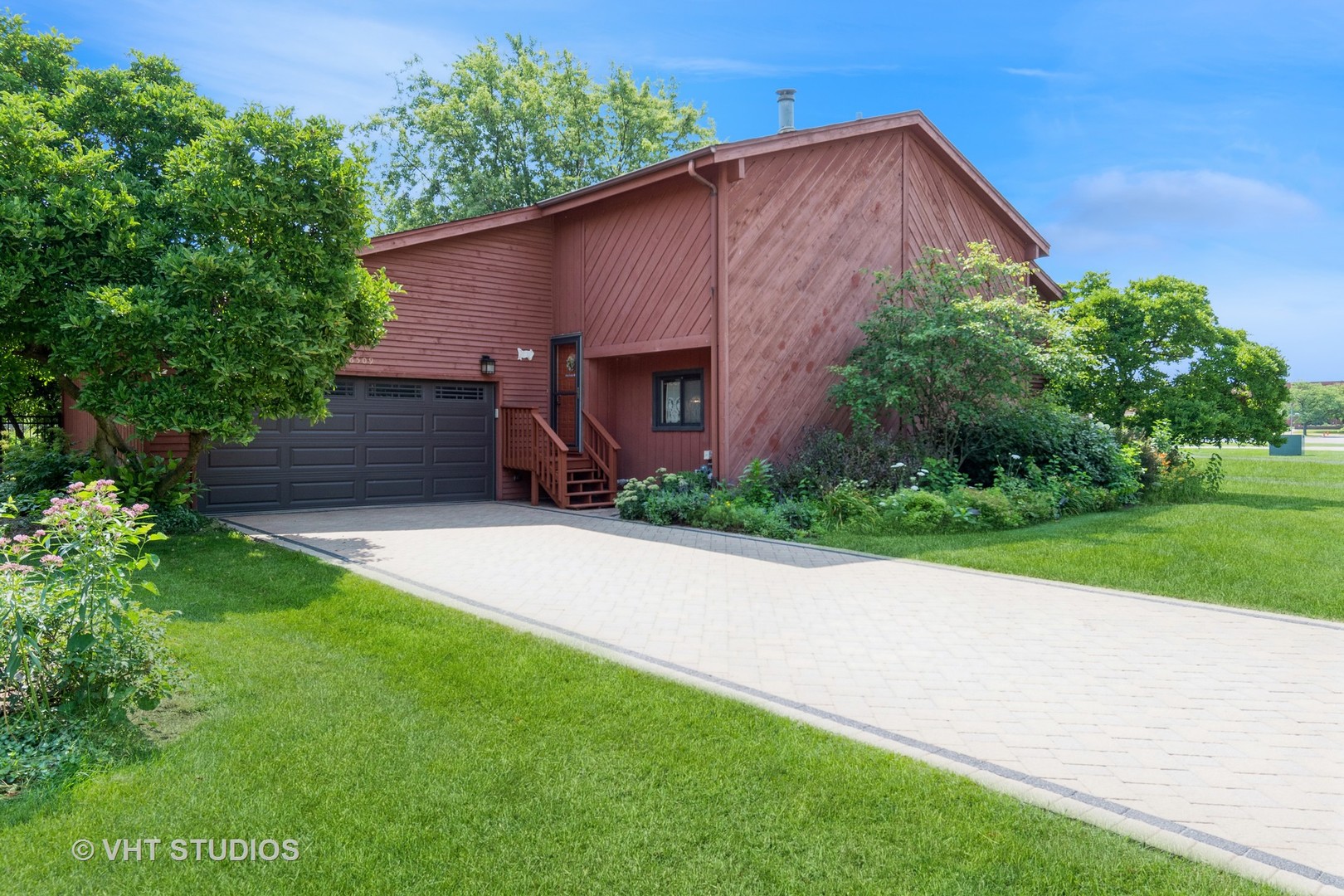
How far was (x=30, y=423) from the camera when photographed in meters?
14.6

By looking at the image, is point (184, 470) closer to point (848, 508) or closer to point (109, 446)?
point (109, 446)

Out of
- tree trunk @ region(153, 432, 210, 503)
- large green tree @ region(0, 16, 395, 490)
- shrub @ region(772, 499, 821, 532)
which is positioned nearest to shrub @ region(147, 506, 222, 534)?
tree trunk @ region(153, 432, 210, 503)

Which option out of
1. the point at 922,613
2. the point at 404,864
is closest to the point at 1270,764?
the point at 922,613

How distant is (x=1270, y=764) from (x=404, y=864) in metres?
3.45

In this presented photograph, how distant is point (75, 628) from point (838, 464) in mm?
9738

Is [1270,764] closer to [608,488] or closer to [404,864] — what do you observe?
[404,864]

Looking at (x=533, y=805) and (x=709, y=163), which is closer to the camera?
(x=533, y=805)

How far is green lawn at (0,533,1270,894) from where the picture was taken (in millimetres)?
2465

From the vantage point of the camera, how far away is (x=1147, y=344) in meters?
15.6

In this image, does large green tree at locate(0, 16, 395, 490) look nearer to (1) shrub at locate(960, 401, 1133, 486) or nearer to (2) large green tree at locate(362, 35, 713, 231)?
(1) shrub at locate(960, 401, 1133, 486)

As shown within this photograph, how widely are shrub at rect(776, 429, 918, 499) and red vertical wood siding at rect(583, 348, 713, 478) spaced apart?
4.85ft

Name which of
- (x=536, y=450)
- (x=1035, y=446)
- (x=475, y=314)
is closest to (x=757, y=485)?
(x=536, y=450)

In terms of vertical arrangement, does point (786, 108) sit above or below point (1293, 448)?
above

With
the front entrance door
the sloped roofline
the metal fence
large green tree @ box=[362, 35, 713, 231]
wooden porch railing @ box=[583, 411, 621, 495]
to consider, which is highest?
large green tree @ box=[362, 35, 713, 231]
